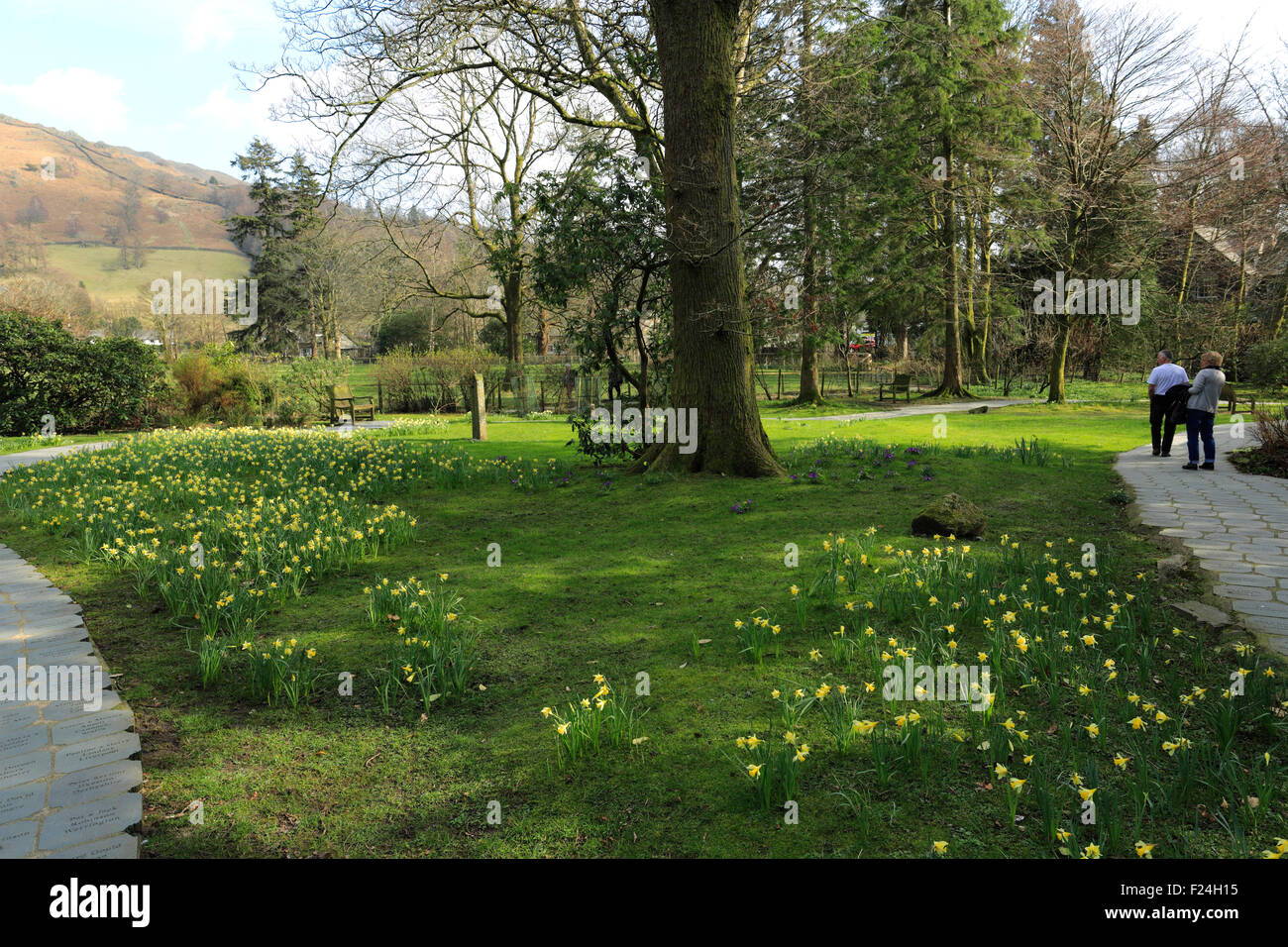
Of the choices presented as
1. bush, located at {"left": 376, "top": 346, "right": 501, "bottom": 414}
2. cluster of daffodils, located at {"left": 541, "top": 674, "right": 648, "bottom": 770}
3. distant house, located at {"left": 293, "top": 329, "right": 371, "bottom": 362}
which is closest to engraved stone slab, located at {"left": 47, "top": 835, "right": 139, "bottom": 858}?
cluster of daffodils, located at {"left": 541, "top": 674, "right": 648, "bottom": 770}

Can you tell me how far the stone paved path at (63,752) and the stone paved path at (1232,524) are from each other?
5605 mm

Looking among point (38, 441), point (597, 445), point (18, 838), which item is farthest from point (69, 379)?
point (18, 838)

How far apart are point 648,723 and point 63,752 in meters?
2.64

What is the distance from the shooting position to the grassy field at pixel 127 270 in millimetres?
92750

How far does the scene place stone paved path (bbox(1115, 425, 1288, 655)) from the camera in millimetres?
4695

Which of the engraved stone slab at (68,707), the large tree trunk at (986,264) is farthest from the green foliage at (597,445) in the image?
the large tree trunk at (986,264)

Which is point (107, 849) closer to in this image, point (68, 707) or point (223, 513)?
point (68, 707)

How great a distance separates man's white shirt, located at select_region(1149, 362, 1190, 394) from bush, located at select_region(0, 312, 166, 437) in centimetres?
2168

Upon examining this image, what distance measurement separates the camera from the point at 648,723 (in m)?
3.48

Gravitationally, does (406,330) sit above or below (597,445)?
above

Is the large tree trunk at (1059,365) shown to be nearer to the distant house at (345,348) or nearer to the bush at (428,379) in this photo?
the bush at (428,379)

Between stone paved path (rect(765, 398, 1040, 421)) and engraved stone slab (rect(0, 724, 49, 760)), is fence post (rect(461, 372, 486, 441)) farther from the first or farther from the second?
engraved stone slab (rect(0, 724, 49, 760))

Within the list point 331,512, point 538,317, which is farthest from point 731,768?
point 538,317
